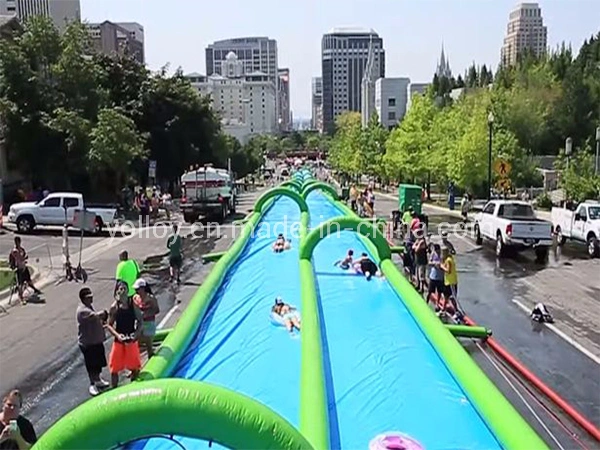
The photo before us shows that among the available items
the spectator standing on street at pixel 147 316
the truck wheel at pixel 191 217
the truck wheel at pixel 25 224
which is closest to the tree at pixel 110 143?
the truck wheel at pixel 191 217

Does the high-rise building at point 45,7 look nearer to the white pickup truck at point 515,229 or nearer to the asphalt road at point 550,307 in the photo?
the white pickup truck at point 515,229

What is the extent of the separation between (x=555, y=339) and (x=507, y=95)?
194 ft

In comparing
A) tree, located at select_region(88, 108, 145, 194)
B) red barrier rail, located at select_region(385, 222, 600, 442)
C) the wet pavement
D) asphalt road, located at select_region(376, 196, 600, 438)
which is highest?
tree, located at select_region(88, 108, 145, 194)

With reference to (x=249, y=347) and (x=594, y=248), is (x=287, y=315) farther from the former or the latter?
(x=594, y=248)

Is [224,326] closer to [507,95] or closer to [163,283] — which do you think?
[163,283]

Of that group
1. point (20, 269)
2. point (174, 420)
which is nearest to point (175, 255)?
point (20, 269)

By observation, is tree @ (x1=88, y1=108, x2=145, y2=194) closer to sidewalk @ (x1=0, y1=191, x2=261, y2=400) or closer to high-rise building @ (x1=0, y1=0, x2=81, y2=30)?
sidewalk @ (x1=0, y1=191, x2=261, y2=400)

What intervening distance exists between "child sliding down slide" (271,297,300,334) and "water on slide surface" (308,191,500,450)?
0.52 meters

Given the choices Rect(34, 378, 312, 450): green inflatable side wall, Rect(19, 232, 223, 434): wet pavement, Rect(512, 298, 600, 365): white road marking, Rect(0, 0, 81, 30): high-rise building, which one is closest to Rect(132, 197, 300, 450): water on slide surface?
Rect(19, 232, 223, 434): wet pavement

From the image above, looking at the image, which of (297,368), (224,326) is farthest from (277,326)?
(297,368)

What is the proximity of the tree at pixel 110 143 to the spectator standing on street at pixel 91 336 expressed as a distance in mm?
29344

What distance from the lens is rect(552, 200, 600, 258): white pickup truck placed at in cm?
2586

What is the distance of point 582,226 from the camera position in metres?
27.0

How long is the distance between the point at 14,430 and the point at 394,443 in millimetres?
3756
